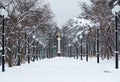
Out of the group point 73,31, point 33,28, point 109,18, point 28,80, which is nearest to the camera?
point 28,80

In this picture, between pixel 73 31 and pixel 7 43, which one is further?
pixel 73 31

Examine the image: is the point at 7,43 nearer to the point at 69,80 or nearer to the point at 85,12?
the point at 85,12

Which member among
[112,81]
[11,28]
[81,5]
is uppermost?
[81,5]

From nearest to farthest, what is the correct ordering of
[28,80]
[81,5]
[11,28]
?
[28,80], [11,28], [81,5]

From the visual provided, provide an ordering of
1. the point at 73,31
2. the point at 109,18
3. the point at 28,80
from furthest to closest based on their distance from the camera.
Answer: the point at 73,31 → the point at 109,18 → the point at 28,80

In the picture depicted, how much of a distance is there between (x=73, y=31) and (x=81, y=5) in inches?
2494

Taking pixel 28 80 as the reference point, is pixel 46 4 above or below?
above

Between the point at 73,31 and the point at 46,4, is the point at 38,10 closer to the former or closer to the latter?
the point at 46,4

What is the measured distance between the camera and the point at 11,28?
142 ft

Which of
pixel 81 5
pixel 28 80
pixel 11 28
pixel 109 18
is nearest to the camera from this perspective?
pixel 28 80

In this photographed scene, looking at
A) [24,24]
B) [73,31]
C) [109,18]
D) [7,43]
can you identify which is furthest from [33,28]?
[73,31]

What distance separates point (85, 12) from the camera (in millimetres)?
49812

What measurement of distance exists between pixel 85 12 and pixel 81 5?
47.5 inches

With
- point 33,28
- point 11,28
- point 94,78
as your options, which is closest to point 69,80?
point 94,78
